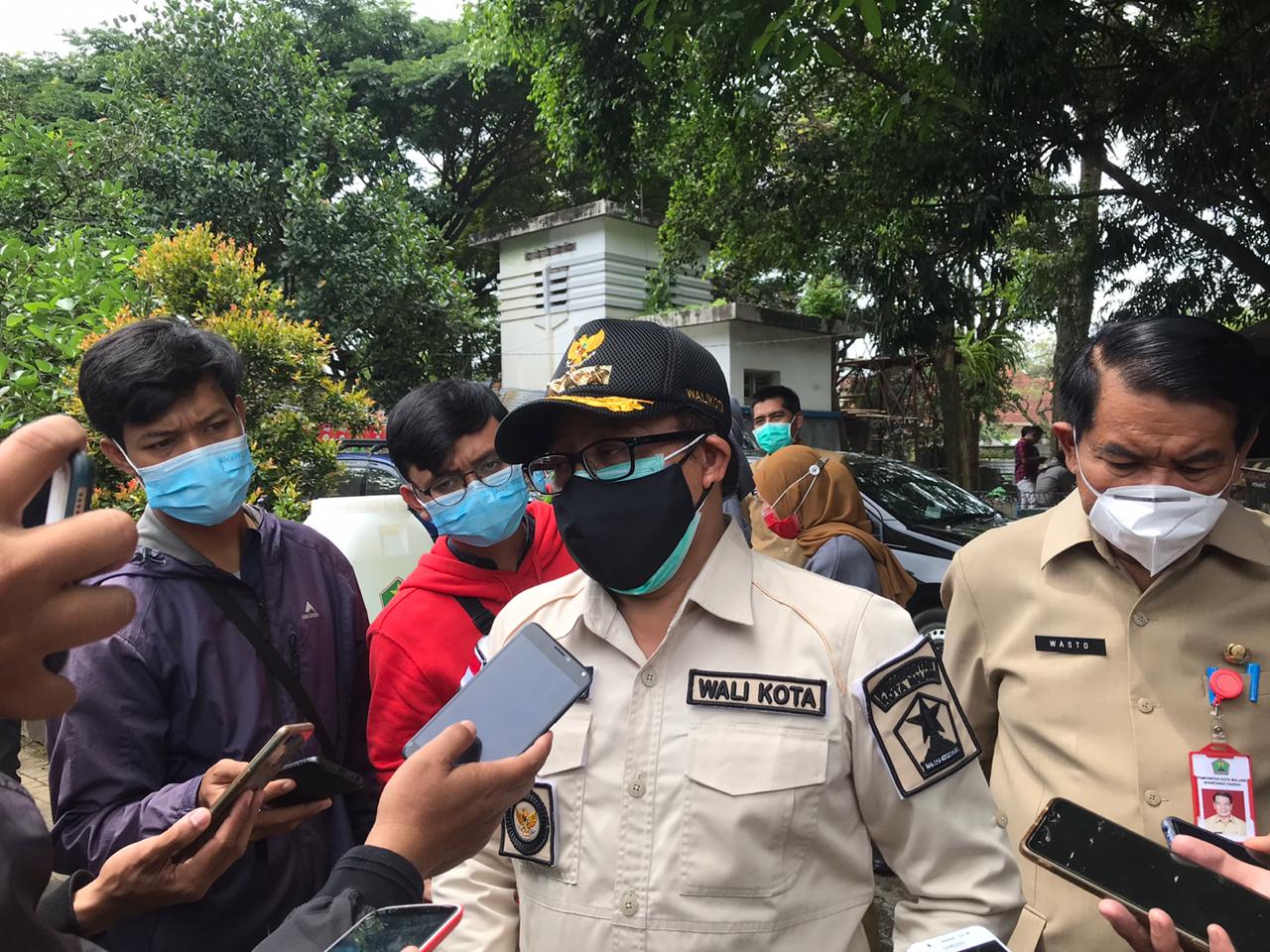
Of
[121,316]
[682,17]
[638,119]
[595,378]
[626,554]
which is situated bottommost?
[626,554]

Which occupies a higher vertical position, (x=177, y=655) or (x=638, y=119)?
(x=638, y=119)

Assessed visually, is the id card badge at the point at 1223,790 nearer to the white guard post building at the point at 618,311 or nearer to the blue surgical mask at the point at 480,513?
the blue surgical mask at the point at 480,513

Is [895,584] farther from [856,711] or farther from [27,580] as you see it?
[27,580]

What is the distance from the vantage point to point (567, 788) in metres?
1.52

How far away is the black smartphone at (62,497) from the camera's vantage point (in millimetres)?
790

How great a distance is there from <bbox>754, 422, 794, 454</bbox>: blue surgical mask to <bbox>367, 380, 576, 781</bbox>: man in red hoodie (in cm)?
314

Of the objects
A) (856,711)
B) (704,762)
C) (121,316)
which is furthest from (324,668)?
(121,316)

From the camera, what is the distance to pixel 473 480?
8.32ft

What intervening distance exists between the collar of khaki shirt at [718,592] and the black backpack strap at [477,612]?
2.31 feet

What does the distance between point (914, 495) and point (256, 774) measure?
6.70 metres

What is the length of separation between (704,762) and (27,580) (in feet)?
3.31

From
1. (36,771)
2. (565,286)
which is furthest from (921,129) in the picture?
(565,286)

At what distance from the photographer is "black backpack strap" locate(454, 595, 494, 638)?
2.33 meters

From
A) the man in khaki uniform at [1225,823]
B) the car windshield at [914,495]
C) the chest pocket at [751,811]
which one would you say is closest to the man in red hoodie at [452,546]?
the chest pocket at [751,811]
